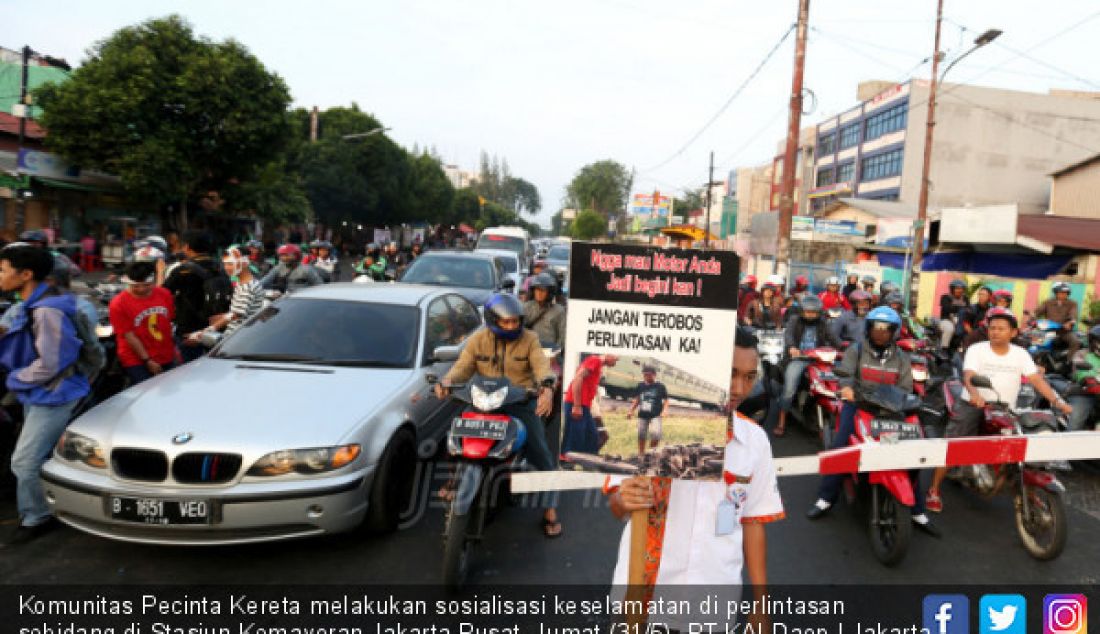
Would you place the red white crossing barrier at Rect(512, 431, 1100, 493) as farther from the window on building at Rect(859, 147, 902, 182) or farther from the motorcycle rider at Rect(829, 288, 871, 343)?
the window on building at Rect(859, 147, 902, 182)

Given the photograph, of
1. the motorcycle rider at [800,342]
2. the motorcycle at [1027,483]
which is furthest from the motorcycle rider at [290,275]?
the motorcycle at [1027,483]

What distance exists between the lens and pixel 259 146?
933 inches

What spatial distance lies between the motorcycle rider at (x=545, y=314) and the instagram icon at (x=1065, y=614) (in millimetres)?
4510

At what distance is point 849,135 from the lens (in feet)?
163

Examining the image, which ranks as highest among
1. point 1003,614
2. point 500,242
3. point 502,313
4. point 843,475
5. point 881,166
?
point 881,166

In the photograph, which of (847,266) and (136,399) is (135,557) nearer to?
(136,399)

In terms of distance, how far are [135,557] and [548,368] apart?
8.76 feet

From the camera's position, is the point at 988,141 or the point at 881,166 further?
the point at 881,166

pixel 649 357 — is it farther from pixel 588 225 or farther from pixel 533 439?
pixel 588 225

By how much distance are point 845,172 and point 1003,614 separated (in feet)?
169

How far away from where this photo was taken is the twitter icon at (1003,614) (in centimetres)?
373

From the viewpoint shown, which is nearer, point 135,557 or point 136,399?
point 135,557

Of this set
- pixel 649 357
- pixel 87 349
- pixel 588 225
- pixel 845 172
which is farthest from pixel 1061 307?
pixel 588 225

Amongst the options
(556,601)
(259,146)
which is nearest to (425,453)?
(556,601)
